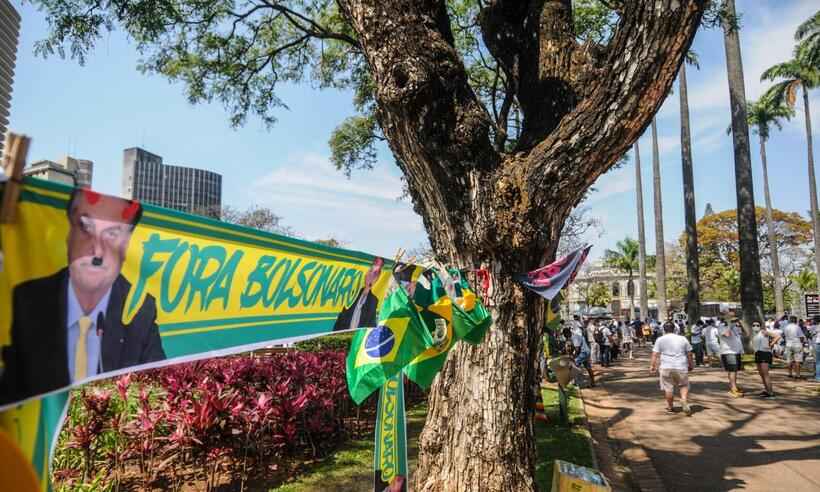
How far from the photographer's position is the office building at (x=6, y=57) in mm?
2288

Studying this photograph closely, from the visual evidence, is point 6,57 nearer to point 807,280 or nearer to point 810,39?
point 810,39

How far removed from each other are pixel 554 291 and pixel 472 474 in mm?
1693

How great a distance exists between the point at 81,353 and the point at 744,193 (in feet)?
69.9

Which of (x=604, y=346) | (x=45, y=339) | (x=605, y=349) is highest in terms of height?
(x=45, y=339)

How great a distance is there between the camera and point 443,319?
3578 millimetres

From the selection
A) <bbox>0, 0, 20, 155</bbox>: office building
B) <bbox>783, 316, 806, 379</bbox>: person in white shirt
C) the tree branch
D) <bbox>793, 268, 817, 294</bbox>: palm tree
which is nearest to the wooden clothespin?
<bbox>0, 0, 20, 155</bbox>: office building

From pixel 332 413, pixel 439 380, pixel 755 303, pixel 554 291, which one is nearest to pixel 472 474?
pixel 439 380

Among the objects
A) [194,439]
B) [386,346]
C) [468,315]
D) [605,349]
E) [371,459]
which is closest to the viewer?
[386,346]

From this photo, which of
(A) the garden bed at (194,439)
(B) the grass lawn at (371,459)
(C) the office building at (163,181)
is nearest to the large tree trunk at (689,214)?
(B) the grass lawn at (371,459)

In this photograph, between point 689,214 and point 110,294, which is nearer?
point 110,294

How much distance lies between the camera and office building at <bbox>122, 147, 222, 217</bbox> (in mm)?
64312

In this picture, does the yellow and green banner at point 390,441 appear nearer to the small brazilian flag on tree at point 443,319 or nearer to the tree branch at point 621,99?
the small brazilian flag on tree at point 443,319

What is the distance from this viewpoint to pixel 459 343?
4430mm

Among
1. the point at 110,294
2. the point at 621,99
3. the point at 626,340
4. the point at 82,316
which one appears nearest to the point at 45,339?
the point at 82,316
